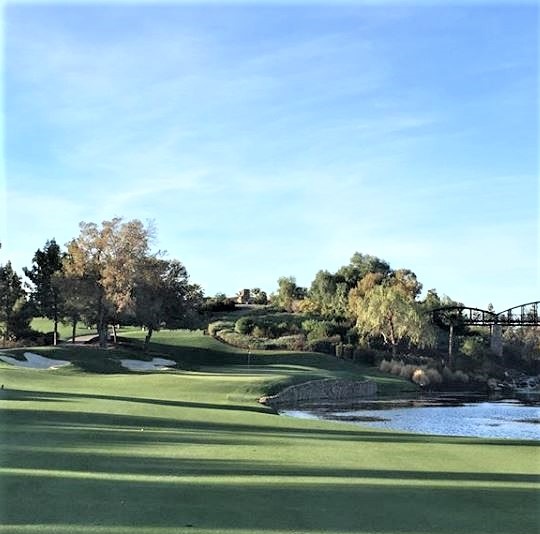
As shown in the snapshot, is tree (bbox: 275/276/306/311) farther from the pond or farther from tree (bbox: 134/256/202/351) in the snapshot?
the pond

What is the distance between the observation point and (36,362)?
124 feet

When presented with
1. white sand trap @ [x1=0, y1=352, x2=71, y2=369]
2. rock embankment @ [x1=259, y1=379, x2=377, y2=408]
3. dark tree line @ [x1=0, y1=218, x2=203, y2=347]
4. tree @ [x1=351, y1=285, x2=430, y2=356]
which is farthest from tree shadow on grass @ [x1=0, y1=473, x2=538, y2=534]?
tree @ [x1=351, y1=285, x2=430, y2=356]

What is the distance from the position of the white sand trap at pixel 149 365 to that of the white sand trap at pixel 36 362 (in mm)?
4229

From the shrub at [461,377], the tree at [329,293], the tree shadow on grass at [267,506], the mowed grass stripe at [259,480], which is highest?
the tree at [329,293]

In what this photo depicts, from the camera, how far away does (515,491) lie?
8906 millimetres

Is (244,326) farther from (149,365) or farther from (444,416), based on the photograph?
(444,416)

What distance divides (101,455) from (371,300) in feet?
170

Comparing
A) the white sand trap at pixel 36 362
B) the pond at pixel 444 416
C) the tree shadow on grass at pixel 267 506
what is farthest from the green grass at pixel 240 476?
the white sand trap at pixel 36 362

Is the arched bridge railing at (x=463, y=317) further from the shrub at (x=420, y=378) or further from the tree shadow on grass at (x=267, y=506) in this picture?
the tree shadow on grass at (x=267, y=506)

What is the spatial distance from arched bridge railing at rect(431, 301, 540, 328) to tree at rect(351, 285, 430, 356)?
1267 centimetres

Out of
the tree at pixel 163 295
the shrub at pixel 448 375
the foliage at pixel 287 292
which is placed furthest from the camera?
the foliage at pixel 287 292

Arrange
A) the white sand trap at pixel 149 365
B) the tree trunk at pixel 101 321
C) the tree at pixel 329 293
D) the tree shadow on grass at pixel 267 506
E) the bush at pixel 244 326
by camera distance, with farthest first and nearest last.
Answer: the tree at pixel 329 293 < the bush at pixel 244 326 < the tree trunk at pixel 101 321 < the white sand trap at pixel 149 365 < the tree shadow on grass at pixel 267 506

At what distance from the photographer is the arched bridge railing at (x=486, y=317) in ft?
247

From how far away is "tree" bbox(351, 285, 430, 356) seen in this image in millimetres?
58188
